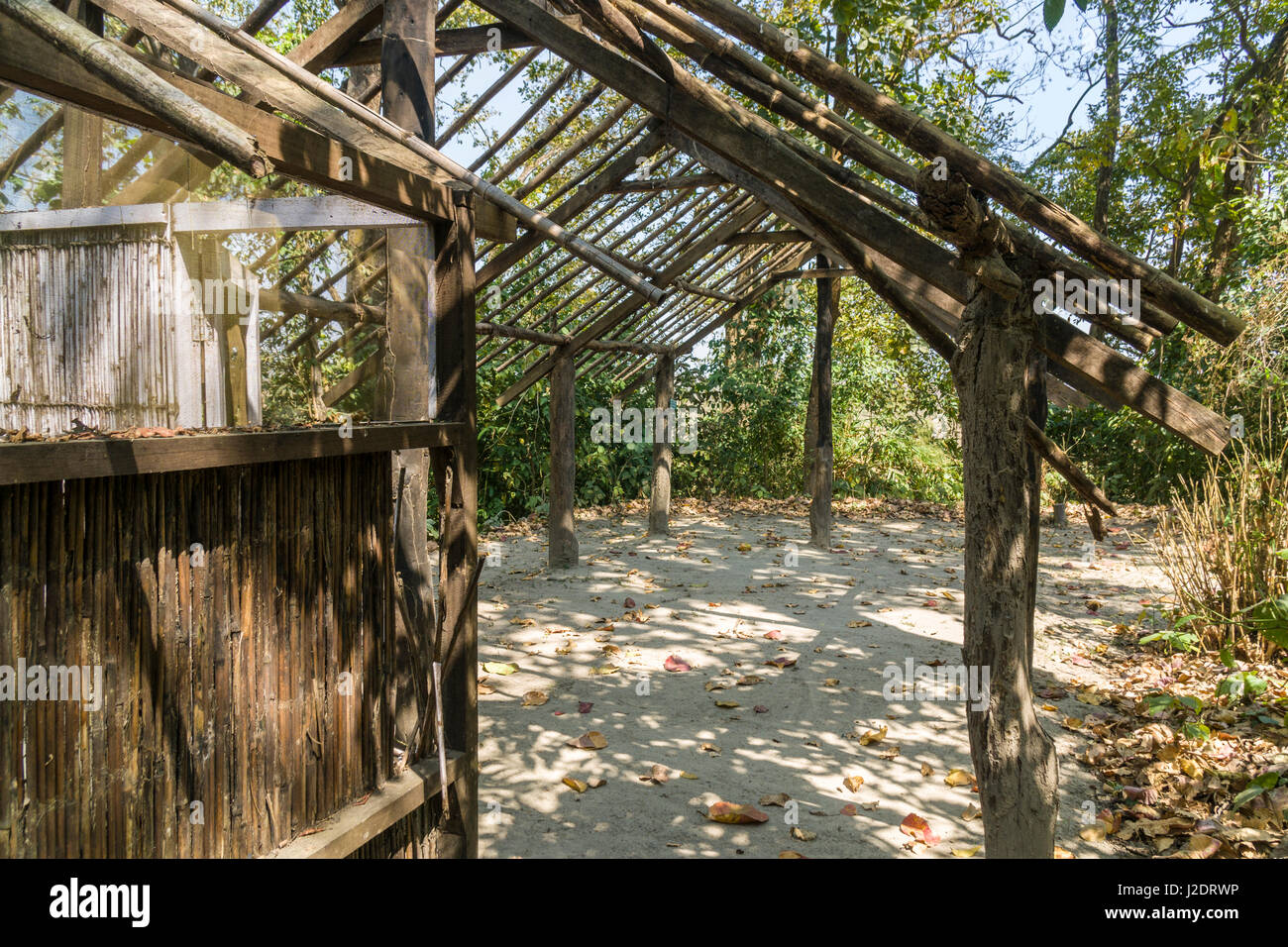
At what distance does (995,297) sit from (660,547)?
7.87 meters

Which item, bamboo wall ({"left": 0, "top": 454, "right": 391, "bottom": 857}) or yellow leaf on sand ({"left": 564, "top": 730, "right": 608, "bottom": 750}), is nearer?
bamboo wall ({"left": 0, "top": 454, "right": 391, "bottom": 857})

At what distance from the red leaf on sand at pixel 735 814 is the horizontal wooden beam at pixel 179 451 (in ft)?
7.46

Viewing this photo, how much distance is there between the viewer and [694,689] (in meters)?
5.49

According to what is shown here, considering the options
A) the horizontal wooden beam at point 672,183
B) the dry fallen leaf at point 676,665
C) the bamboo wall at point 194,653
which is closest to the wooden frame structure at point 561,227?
the bamboo wall at point 194,653

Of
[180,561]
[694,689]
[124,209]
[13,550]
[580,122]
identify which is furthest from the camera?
[580,122]

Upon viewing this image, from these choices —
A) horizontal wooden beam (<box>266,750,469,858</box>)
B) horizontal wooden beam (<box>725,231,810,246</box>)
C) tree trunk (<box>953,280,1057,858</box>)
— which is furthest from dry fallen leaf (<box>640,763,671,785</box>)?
horizontal wooden beam (<box>725,231,810,246</box>)

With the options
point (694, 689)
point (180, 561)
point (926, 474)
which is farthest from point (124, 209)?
point (926, 474)

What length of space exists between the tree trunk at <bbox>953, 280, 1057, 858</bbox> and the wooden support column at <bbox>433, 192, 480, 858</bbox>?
170 centimetres

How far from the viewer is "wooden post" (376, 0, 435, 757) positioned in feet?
10.4

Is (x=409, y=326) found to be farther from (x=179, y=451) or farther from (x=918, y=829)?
(x=918, y=829)

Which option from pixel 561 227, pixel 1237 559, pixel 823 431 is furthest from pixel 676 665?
pixel 823 431

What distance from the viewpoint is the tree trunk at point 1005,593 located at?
2648mm

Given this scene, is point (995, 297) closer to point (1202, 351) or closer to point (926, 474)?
point (1202, 351)

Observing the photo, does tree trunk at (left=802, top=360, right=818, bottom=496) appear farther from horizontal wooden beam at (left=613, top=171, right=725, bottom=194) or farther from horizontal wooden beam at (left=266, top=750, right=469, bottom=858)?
horizontal wooden beam at (left=266, top=750, right=469, bottom=858)
